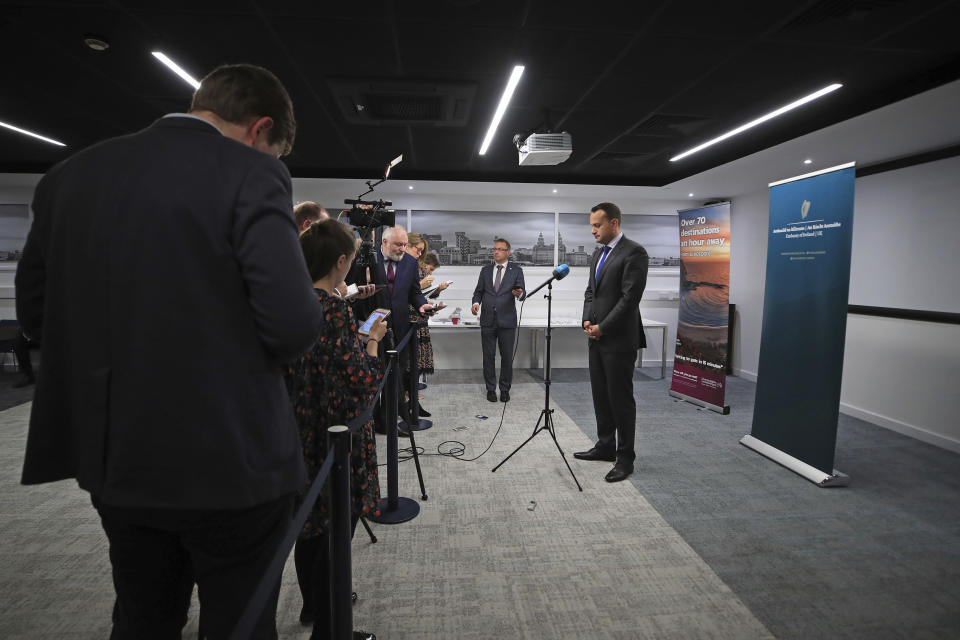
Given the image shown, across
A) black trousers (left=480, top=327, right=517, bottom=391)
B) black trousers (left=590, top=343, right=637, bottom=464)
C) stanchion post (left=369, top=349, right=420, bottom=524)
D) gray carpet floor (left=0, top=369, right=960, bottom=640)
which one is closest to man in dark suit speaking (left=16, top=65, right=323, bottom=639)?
gray carpet floor (left=0, top=369, right=960, bottom=640)

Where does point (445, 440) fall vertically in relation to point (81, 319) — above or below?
below

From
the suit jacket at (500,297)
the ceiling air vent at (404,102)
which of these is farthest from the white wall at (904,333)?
the ceiling air vent at (404,102)

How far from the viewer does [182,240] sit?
2.31 ft

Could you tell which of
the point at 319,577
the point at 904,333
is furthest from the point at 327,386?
→ the point at 904,333

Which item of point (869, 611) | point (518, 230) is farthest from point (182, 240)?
point (518, 230)

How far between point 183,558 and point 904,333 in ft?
18.7

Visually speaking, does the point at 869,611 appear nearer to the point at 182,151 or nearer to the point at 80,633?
the point at 182,151

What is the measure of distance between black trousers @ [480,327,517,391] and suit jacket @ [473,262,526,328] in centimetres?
8

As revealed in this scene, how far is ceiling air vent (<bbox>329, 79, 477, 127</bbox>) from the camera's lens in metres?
3.36

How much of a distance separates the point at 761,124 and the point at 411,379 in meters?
3.76

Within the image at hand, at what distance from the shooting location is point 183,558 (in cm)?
90

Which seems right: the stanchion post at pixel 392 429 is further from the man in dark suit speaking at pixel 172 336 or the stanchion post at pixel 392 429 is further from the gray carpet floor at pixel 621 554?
the man in dark suit speaking at pixel 172 336

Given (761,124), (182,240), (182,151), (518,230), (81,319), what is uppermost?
(761,124)

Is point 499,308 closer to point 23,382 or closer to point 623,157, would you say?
point 623,157
